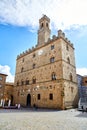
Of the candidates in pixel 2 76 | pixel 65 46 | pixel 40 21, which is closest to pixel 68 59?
pixel 65 46

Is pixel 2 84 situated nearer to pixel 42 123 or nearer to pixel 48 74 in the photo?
pixel 48 74

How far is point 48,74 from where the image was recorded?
25.1 metres

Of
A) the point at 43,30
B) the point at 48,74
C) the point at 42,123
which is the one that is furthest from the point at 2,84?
the point at 42,123

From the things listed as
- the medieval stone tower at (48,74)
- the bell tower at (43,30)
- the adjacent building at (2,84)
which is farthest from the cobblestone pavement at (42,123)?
the adjacent building at (2,84)

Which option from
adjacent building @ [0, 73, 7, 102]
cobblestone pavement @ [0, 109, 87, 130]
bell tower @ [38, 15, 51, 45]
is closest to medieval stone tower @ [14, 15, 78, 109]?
bell tower @ [38, 15, 51, 45]

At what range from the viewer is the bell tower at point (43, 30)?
3064 cm

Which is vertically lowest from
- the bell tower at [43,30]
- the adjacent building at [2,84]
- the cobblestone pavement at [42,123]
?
the cobblestone pavement at [42,123]

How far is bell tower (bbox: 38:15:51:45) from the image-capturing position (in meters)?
30.6

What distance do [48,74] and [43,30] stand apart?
502 inches

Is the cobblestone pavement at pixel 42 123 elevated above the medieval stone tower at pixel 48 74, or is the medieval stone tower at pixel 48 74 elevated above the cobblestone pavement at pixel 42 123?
the medieval stone tower at pixel 48 74

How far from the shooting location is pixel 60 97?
844 inches

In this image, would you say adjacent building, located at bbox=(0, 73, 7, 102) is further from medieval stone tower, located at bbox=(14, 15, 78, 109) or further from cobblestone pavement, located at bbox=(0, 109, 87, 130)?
cobblestone pavement, located at bbox=(0, 109, 87, 130)

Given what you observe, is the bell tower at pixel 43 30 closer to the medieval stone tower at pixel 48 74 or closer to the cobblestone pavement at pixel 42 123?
the medieval stone tower at pixel 48 74

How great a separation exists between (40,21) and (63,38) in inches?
462
